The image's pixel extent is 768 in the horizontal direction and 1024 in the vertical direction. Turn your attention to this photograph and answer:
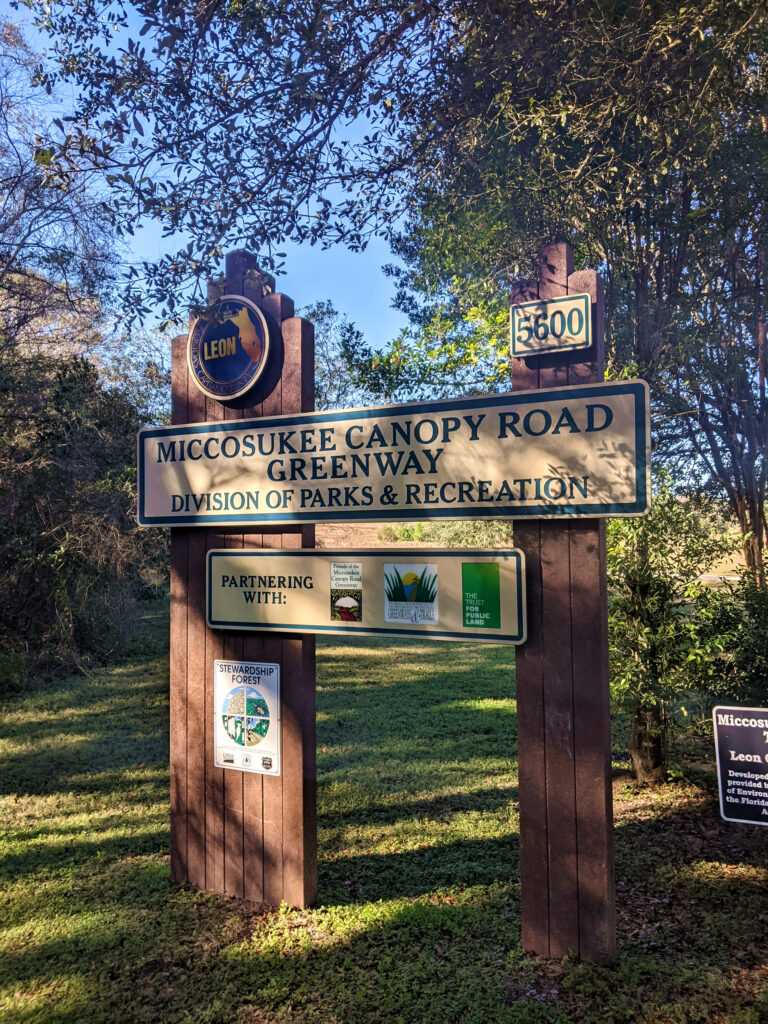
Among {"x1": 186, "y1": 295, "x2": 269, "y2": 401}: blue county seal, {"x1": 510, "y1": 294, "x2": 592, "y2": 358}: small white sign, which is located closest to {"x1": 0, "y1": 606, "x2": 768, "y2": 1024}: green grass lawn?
{"x1": 510, "y1": 294, "x2": 592, "y2": 358}: small white sign

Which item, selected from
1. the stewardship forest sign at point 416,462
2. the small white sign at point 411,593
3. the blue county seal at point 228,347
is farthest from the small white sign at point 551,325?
the blue county seal at point 228,347

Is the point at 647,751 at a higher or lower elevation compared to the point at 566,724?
lower

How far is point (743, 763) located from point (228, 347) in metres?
3.96

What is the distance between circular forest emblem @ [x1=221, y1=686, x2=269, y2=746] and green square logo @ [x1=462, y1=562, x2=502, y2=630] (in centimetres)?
162

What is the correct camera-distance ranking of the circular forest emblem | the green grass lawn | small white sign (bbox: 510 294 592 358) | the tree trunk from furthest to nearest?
the tree trunk → the circular forest emblem → small white sign (bbox: 510 294 592 358) → the green grass lawn

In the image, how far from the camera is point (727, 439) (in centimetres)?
1396

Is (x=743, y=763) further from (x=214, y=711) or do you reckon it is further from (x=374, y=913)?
(x=214, y=711)

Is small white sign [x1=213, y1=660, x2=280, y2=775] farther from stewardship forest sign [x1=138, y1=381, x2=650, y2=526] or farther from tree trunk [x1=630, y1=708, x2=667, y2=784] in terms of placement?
tree trunk [x1=630, y1=708, x2=667, y2=784]

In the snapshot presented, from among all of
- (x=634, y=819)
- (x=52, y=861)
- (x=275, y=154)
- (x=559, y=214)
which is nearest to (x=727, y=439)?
(x=559, y=214)

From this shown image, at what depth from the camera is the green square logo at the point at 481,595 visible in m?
4.19

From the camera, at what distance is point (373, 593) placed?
4562 mm

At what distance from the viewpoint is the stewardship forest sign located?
3932 millimetres

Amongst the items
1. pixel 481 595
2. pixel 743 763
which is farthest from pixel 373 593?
pixel 743 763

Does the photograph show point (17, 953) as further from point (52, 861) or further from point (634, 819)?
point (634, 819)
